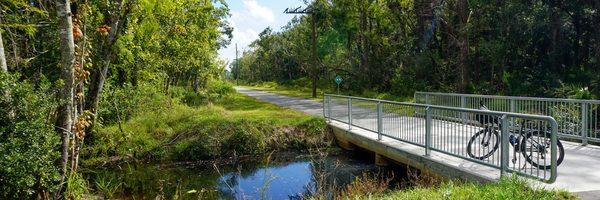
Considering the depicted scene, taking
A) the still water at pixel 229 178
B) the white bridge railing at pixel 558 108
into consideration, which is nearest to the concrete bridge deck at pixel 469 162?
the white bridge railing at pixel 558 108

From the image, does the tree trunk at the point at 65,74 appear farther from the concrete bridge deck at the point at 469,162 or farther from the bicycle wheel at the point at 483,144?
the bicycle wheel at the point at 483,144

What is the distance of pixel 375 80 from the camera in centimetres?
3122

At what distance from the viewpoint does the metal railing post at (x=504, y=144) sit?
636cm

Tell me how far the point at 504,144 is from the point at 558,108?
4.78 m

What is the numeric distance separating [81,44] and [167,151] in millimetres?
5822

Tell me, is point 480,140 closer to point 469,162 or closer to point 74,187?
point 469,162

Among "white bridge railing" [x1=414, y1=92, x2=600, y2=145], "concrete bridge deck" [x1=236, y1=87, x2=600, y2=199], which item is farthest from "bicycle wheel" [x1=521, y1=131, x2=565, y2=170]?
"white bridge railing" [x1=414, y1=92, x2=600, y2=145]

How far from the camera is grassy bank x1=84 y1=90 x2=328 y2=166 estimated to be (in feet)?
43.8

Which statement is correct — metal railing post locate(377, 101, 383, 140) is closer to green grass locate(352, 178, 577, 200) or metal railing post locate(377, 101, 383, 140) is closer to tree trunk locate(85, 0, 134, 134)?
green grass locate(352, 178, 577, 200)

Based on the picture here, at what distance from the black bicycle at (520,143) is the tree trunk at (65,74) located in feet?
21.2

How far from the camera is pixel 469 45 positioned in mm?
23938

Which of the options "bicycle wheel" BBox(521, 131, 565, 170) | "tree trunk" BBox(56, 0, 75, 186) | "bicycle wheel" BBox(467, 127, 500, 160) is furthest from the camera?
"tree trunk" BBox(56, 0, 75, 186)

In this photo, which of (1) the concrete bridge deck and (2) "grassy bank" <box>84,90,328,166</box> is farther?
(2) "grassy bank" <box>84,90,328,166</box>

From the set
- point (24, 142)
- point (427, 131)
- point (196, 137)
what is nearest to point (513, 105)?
point (427, 131)
